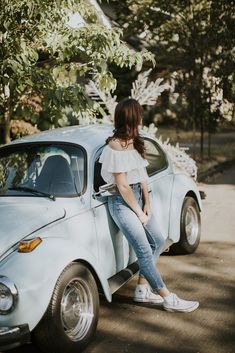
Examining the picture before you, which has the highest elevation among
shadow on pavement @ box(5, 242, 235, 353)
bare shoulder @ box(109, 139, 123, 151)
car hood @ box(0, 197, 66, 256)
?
bare shoulder @ box(109, 139, 123, 151)

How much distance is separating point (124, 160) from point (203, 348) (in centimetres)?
160

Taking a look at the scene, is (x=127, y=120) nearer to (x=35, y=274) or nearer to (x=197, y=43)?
(x=35, y=274)

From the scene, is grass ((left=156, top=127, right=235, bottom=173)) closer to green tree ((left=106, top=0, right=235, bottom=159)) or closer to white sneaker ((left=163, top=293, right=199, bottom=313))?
green tree ((left=106, top=0, right=235, bottom=159))

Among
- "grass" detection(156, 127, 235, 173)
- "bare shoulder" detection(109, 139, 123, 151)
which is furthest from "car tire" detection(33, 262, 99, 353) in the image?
"grass" detection(156, 127, 235, 173)

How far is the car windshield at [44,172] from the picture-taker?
4.73m

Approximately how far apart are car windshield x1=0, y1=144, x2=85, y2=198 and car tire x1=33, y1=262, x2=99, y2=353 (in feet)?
2.59

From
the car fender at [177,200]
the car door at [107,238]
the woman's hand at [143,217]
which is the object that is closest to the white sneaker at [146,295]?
the car door at [107,238]

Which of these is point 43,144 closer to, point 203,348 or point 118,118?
point 118,118

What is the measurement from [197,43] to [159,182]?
334 inches

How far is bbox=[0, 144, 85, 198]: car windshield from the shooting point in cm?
473

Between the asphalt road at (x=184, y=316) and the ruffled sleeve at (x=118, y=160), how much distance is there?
134 centimetres

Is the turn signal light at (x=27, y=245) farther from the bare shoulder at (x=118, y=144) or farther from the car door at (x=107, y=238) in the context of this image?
the bare shoulder at (x=118, y=144)

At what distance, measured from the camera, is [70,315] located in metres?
4.17

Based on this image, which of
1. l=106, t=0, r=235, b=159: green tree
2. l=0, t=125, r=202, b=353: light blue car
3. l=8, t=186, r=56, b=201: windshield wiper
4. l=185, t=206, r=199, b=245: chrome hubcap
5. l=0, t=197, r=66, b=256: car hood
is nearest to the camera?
l=0, t=125, r=202, b=353: light blue car
